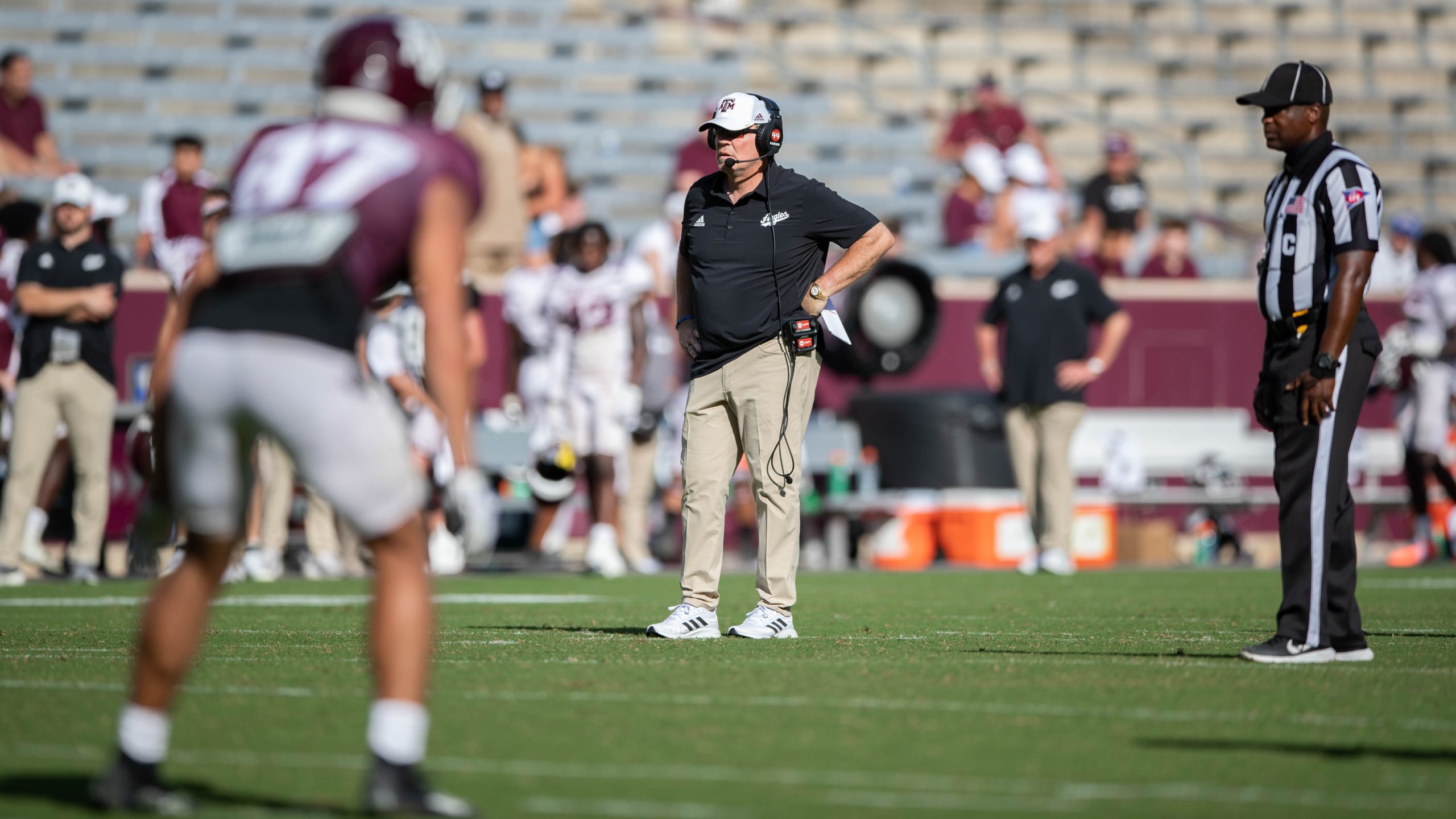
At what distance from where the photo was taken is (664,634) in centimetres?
831

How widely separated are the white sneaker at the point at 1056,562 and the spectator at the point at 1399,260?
690cm

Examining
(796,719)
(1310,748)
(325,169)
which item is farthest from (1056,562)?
(325,169)

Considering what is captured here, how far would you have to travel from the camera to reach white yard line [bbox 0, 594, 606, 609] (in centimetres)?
1068

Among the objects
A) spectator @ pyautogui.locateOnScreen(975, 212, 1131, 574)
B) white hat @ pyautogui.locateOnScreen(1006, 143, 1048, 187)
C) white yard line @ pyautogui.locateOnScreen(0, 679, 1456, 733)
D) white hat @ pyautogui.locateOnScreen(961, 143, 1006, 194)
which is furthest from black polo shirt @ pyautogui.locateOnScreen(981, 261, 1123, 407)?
white yard line @ pyautogui.locateOnScreen(0, 679, 1456, 733)

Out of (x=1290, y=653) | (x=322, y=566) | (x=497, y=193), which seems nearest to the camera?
(x=1290, y=653)

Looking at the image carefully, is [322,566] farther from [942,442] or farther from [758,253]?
[758,253]

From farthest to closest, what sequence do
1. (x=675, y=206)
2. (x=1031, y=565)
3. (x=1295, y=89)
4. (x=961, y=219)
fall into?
1. (x=961, y=219)
2. (x=675, y=206)
3. (x=1031, y=565)
4. (x=1295, y=89)

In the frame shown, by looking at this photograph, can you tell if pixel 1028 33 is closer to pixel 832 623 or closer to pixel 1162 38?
pixel 1162 38

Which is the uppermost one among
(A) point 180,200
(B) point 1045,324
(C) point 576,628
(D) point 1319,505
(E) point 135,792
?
(A) point 180,200

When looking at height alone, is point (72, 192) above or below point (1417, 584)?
above

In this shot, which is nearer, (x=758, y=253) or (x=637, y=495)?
(x=758, y=253)

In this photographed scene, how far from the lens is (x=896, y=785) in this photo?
4699mm

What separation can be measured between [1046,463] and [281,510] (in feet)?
17.5

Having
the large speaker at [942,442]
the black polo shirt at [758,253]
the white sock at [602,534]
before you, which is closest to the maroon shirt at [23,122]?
the white sock at [602,534]
